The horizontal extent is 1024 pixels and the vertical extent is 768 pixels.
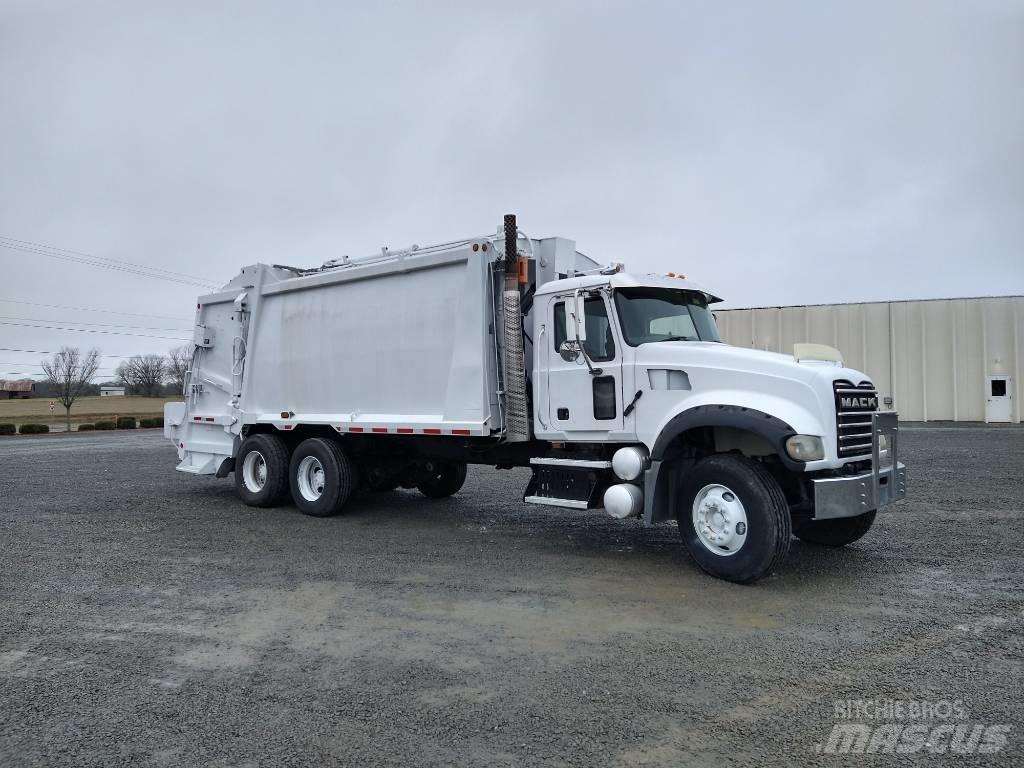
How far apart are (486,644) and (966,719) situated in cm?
262

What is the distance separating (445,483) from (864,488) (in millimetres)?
6478

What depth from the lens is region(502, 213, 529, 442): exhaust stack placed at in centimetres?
774

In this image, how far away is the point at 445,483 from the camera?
11133mm

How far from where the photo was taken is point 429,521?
Result: 9.30m

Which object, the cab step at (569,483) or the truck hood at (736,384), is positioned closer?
the truck hood at (736,384)

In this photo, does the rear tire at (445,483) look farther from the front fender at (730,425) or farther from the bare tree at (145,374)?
the bare tree at (145,374)

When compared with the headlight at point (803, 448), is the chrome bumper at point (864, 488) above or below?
below

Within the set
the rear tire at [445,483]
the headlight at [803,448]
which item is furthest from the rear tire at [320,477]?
the headlight at [803,448]

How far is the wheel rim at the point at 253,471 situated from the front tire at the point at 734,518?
20.8 ft

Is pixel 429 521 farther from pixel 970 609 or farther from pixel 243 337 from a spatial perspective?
pixel 970 609

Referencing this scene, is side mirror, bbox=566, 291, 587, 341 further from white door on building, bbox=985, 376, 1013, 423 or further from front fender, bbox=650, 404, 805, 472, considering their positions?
white door on building, bbox=985, 376, 1013, 423

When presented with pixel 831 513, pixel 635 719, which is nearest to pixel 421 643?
pixel 635 719

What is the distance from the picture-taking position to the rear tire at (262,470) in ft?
33.0

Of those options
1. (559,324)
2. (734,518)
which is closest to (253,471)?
(559,324)
